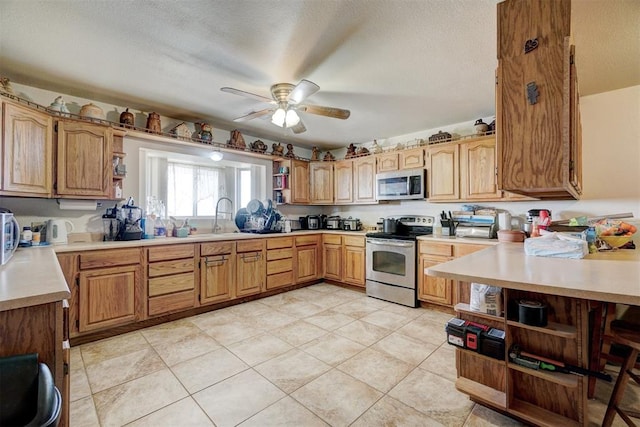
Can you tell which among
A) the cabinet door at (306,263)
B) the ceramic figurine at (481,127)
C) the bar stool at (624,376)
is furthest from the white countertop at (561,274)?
the cabinet door at (306,263)

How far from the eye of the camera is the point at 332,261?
448 cm

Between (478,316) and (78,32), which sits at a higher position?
(78,32)

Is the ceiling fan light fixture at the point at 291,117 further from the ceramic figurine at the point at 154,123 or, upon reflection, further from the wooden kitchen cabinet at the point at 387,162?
the wooden kitchen cabinet at the point at 387,162

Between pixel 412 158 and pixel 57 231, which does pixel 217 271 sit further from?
pixel 412 158

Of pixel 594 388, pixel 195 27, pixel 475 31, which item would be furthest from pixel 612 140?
pixel 195 27

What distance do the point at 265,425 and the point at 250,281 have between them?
7.26ft

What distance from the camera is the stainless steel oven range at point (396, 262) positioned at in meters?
3.54

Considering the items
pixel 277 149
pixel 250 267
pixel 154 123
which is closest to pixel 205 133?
pixel 154 123

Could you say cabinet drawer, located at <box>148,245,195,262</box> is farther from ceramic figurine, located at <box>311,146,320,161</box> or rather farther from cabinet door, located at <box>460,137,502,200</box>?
cabinet door, located at <box>460,137,502,200</box>

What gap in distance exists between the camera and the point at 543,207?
10.3 feet

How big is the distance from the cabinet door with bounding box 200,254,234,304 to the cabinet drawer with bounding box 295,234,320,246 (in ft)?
3.56

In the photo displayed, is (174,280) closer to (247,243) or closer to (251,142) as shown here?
(247,243)

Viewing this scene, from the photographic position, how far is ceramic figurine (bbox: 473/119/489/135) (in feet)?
10.9

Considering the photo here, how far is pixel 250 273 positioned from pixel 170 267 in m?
0.98
